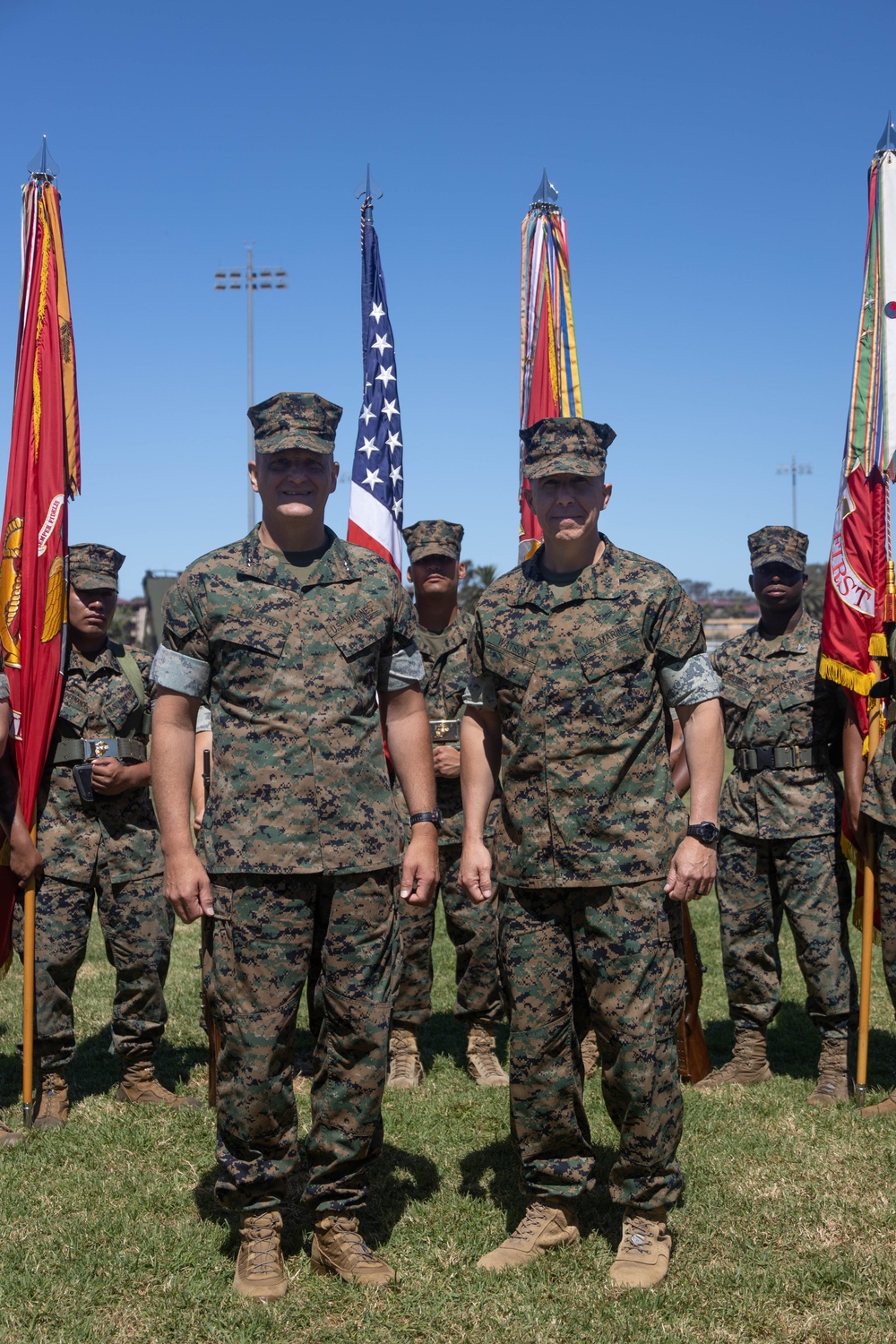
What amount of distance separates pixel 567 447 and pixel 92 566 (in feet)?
9.51

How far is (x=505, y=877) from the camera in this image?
409cm

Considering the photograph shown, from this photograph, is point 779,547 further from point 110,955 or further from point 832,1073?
point 110,955

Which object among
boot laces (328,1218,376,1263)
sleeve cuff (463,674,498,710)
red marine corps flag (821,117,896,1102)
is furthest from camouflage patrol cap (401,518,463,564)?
boot laces (328,1218,376,1263)

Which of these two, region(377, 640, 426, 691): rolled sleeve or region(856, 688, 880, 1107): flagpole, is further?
region(856, 688, 880, 1107): flagpole

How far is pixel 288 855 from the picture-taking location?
A: 3.83m

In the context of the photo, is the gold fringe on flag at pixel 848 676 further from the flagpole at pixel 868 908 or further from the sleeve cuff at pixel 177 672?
the sleeve cuff at pixel 177 672

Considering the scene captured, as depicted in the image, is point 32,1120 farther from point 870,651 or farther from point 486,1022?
point 870,651

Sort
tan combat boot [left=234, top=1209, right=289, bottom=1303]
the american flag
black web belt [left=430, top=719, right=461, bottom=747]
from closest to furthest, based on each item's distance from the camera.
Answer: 1. tan combat boot [left=234, top=1209, right=289, bottom=1303]
2. black web belt [left=430, top=719, right=461, bottom=747]
3. the american flag

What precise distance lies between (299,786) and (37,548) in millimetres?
2766

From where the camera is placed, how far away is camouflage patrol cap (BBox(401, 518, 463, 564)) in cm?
657

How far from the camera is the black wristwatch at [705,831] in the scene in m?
3.96

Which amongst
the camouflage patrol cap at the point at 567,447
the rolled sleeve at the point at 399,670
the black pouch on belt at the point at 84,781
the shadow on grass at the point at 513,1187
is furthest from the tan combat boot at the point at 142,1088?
the camouflage patrol cap at the point at 567,447

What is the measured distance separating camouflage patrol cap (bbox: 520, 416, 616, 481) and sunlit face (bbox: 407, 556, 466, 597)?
236cm

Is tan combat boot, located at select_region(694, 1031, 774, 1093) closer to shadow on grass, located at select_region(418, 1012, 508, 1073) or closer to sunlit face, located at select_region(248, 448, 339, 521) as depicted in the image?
shadow on grass, located at select_region(418, 1012, 508, 1073)
